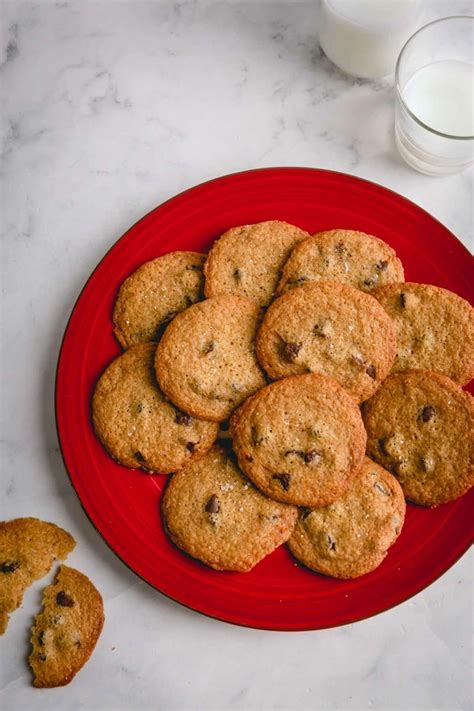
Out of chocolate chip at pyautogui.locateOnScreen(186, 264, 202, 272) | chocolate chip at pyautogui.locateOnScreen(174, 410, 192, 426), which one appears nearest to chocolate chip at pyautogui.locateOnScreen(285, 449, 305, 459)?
chocolate chip at pyautogui.locateOnScreen(174, 410, 192, 426)

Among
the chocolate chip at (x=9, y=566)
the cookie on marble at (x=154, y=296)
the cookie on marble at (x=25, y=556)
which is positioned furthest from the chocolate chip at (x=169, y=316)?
the chocolate chip at (x=9, y=566)

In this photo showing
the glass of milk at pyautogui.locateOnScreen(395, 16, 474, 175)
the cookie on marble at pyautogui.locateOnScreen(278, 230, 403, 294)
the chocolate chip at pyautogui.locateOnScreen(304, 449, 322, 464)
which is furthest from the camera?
the glass of milk at pyautogui.locateOnScreen(395, 16, 474, 175)

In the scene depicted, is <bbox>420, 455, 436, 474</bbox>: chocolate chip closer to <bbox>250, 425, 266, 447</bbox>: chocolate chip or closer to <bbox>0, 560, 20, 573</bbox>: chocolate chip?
<bbox>250, 425, 266, 447</bbox>: chocolate chip

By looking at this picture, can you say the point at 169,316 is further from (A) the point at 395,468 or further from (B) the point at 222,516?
(A) the point at 395,468

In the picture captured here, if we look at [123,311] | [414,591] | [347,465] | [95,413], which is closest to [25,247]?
[123,311]

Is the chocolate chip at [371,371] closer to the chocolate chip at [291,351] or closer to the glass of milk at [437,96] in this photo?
the chocolate chip at [291,351]

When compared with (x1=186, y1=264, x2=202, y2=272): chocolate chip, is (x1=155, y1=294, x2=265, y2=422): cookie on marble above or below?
below

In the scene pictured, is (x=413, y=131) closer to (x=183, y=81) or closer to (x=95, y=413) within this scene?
(x=183, y=81)
